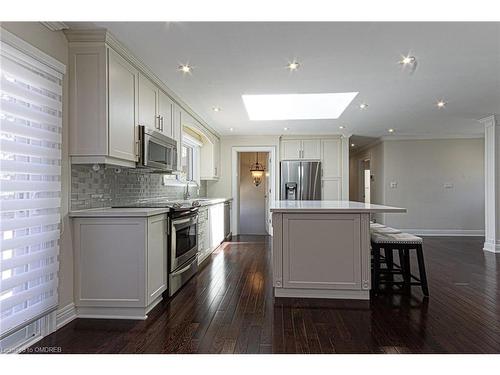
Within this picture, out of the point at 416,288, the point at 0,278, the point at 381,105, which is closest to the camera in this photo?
the point at 0,278

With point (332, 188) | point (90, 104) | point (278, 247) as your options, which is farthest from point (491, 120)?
point (90, 104)

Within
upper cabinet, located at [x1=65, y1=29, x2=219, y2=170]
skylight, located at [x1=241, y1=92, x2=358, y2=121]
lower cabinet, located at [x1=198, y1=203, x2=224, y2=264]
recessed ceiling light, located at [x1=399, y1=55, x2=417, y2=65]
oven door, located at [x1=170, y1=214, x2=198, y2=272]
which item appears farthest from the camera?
skylight, located at [x1=241, y1=92, x2=358, y2=121]

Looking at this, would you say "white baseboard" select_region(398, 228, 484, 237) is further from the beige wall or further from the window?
the beige wall

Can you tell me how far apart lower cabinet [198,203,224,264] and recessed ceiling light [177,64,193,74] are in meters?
1.77

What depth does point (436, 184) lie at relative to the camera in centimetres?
703

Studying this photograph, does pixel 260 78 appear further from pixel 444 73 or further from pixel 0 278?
pixel 0 278

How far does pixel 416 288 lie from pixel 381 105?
2.52m

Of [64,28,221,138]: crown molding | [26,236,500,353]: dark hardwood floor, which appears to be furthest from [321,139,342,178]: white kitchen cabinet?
[64,28,221,138]: crown molding

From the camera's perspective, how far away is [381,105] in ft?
14.6

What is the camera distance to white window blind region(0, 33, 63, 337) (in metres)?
1.84

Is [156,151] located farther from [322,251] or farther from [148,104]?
[322,251]

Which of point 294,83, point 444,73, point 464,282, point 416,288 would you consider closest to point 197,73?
point 294,83

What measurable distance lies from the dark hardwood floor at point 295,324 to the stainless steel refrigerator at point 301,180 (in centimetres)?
345

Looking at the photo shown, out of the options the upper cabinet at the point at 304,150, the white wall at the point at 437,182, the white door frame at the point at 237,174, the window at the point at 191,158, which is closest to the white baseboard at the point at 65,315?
the window at the point at 191,158
